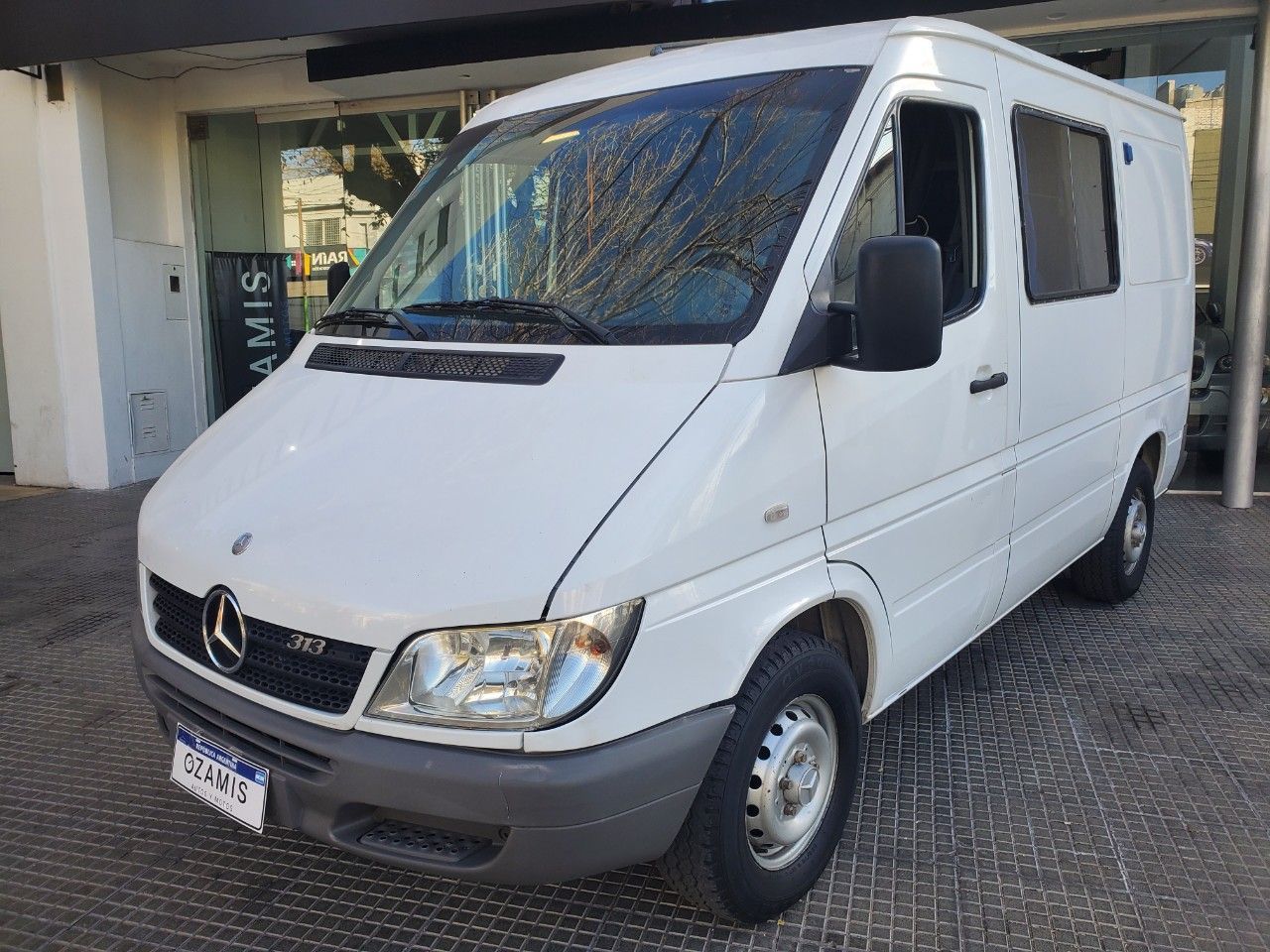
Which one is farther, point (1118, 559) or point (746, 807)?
point (1118, 559)

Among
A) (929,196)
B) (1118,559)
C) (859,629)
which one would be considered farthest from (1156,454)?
(859,629)

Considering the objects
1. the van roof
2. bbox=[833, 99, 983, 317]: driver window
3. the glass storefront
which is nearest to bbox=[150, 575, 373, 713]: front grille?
bbox=[833, 99, 983, 317]: driver window

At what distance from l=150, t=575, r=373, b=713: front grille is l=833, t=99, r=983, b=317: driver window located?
1564 mm

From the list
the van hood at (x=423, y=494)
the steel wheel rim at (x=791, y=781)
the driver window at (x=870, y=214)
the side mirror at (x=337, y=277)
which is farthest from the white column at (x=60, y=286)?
the steel wheel rim at (x=791, y=781)

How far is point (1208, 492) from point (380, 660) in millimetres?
7606

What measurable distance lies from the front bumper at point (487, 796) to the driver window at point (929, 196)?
135 centimetres

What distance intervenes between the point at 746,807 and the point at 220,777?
4.28 ft

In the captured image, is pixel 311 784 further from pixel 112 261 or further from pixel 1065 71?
pixel 112 261

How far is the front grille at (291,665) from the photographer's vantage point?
91.5 inches

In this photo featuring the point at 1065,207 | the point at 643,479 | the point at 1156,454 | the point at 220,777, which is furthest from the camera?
the point at 1156,454

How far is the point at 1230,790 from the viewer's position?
11.4 feet

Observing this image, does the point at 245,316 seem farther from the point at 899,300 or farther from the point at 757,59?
the point at 899,300

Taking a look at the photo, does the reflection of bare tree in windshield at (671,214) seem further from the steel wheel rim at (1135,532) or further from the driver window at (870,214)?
the steel wheel rim at (1135,532)

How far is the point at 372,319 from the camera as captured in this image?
3.33 meters
